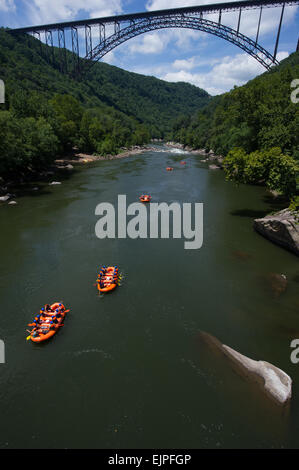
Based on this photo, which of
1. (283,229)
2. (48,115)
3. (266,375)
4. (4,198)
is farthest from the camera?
(48,115)

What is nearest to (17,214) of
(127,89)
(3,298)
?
(3,298)

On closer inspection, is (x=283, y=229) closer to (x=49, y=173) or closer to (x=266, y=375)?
(x=266, y=375)

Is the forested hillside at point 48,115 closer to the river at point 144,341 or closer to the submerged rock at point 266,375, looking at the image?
the river at point 144,341

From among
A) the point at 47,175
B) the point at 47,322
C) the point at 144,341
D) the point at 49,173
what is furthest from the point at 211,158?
the point at 47,322

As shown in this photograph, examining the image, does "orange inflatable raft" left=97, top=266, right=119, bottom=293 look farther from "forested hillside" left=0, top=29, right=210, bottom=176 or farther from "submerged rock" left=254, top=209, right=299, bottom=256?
"forested hillside" left=0, top=29, right=210, bottom=176

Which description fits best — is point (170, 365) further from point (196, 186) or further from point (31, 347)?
point (196, 186)

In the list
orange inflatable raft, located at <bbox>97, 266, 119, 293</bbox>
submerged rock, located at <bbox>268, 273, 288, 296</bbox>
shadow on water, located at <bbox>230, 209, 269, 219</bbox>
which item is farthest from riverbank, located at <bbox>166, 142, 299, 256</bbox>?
orange inflatable raft, located at <bbox>97, 266, 119, 293</bbox>
